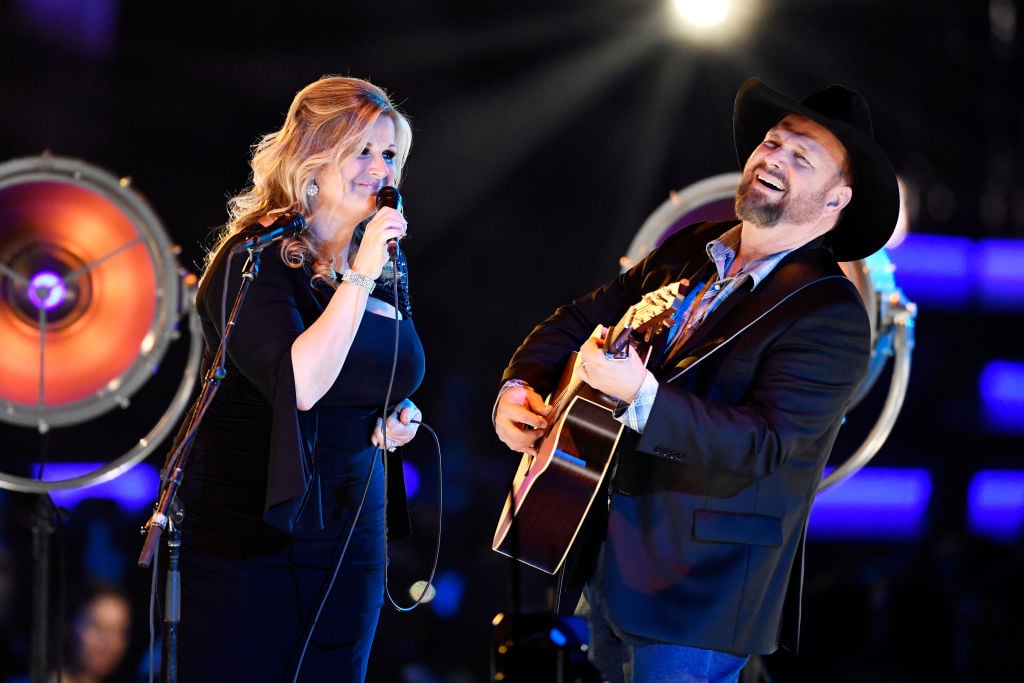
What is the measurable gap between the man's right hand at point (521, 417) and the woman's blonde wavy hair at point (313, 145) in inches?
21.7

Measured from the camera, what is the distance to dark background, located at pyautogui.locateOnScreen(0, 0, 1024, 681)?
4.00 m

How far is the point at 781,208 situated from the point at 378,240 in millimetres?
960

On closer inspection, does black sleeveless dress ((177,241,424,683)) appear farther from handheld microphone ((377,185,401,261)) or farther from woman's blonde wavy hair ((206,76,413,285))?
handheld microphone ((377,185,401,261))

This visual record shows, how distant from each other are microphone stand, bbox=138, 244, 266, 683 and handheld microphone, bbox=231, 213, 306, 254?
0.01 meters

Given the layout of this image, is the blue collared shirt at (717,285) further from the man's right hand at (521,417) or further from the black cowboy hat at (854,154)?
the man's right hand at (521,417)

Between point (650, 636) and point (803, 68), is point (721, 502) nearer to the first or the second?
point (650, 636)

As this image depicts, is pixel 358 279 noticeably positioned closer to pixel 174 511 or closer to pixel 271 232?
pixel 271 232

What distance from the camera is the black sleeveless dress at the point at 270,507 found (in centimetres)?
238

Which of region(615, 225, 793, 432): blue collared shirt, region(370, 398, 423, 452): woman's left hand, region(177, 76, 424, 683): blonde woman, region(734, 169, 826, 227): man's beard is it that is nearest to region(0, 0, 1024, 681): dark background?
region(177, 76, 424, 683): blonde woman

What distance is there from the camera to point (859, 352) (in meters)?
2.38

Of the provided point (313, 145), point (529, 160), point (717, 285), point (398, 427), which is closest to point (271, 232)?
point (313, 145)

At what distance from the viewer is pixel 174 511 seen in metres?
2.22

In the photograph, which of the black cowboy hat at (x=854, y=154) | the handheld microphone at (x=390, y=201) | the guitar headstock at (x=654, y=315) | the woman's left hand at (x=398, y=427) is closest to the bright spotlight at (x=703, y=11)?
the black cowboy hat at (x=854, y=154)

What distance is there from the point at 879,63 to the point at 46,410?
3687 mm
